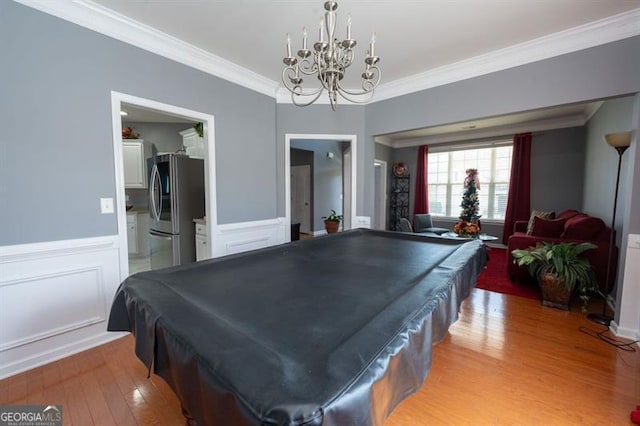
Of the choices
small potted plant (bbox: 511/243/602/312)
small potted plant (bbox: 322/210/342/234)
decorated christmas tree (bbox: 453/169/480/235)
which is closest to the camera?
small potted plant (bbox: 511/243/602/312)

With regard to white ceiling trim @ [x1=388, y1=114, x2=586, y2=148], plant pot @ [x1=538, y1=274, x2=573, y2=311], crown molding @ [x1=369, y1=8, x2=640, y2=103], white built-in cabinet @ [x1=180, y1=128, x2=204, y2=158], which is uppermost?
crown molding @ [x1=369, y1=8, x2=640, y2=103]

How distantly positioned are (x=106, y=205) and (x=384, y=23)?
2.85 m

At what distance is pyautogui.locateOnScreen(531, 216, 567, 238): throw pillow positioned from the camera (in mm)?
3197

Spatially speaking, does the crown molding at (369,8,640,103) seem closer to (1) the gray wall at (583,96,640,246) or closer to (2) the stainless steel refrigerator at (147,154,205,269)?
(1) the gray wall at (583,96,640,246)

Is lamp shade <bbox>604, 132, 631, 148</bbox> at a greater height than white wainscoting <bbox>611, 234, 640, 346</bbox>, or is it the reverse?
lamp shade <bbox>604, 132, 631, 148</bbox>

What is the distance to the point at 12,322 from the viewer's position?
181 centimetres

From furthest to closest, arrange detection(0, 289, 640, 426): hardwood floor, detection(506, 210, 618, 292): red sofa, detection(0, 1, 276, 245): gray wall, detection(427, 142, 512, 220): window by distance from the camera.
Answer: detection(427, 142, 512, 220): window < detection(506, 210, 618, 292): red sofa < detection(0, 1, 276, 245): gray wall < detection(0, 289, 640, 426): hardwood floor


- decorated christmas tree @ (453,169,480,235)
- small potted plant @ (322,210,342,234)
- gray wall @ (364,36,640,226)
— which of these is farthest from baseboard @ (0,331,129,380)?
decorated christmas tree @ (453,169,480,235)

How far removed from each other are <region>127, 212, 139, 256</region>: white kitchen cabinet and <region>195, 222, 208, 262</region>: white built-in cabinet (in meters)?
2.01

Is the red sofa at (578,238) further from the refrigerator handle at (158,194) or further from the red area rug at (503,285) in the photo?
the refrigerator handle at (158,194)

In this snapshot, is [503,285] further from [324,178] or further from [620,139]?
[324,178]

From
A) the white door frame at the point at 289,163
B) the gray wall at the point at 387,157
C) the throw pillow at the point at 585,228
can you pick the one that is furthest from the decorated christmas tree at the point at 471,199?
the white door frame at the point at 289,163

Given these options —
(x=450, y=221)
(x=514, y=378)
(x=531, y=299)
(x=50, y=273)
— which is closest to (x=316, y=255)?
(x=514, y=378)

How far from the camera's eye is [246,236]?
3346mm
